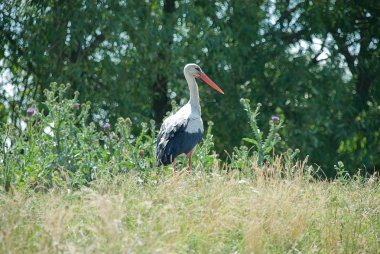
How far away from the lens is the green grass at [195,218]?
5402mm

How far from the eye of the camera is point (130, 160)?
326 inches

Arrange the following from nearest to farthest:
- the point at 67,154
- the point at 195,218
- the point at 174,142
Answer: the point at 195,218, the point at 67,154, the point at 174,142

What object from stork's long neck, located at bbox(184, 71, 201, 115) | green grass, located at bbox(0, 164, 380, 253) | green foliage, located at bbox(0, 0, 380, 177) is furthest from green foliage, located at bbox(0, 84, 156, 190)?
green foliage, located at bbox(0, 0, 380, 177)

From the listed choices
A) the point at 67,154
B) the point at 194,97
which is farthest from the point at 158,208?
the point at 194,97

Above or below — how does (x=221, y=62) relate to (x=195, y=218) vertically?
above

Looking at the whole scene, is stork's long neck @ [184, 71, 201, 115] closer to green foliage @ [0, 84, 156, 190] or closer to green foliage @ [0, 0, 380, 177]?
green foliage @ [0, 84, 156, 190]

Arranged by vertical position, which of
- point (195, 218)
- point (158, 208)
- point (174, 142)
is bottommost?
point (195, 218)

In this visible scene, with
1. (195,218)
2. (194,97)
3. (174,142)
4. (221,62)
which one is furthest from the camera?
(221,62)

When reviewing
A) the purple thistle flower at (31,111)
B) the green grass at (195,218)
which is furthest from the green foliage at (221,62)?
the green grass at (195,218)

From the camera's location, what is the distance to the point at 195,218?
629 cm

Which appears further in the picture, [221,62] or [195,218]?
[221,62]

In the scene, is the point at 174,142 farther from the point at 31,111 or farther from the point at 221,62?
the point at 221,62

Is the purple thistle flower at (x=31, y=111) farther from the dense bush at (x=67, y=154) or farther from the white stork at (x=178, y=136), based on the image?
the white stork at (x=178, y=136)

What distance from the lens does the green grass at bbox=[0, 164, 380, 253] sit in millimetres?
5402
